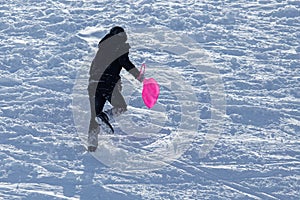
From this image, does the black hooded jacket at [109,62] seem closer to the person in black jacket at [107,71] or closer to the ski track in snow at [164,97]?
the person in black jacket at [107,71]

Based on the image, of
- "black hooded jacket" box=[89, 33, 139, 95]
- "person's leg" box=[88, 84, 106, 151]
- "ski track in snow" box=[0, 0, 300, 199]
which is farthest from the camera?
"person's leg" box=[88, 84, 106, 151]

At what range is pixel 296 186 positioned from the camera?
24.3 feet

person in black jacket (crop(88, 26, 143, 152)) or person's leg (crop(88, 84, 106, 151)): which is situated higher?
person in black jacket (crop(88, 26, 143, 152))

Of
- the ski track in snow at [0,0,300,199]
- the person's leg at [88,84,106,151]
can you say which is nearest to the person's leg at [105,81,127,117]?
the person's leg at [88,84,106,151]

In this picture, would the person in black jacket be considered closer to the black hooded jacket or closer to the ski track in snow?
the black hooded jacket

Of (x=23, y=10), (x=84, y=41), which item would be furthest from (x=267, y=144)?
(x=23, y=10)

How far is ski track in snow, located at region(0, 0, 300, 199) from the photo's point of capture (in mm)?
7375

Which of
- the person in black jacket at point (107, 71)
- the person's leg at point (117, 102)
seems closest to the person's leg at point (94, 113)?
the person in black jacket at point (107, 71)

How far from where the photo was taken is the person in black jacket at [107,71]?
7734mm

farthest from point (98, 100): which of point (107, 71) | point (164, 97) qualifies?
point (164, 97)

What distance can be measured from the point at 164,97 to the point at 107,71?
6.64 ft

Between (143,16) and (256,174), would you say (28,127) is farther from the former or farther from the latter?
(143,16)

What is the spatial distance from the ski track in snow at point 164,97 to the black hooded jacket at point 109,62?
2.88 ft

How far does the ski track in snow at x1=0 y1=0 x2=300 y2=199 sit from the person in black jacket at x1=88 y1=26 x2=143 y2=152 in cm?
52
